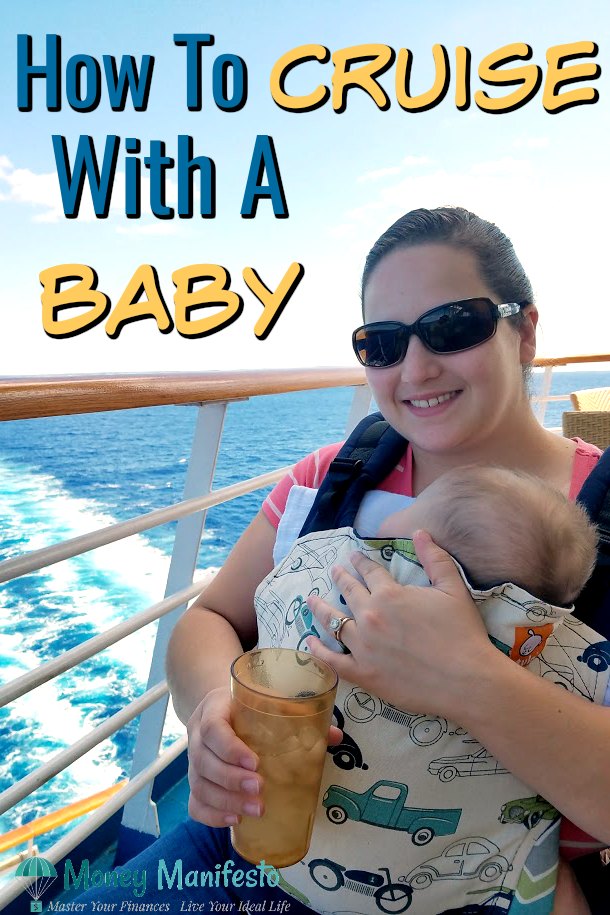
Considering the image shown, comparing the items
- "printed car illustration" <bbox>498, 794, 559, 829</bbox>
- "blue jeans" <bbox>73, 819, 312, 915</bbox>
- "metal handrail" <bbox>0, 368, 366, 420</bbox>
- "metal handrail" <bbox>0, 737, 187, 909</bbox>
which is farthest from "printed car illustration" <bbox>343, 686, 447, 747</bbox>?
"metal handrail" <bbox>0, 737, 187, 909</bbox>

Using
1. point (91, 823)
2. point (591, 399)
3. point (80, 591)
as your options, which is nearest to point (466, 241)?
point (91, 823)

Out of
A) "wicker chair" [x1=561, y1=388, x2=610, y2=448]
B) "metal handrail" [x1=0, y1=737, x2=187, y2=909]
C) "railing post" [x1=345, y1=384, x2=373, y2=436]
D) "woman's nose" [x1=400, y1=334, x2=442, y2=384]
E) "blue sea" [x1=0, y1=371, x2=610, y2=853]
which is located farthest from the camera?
"blue sea" [x1=0, y1=371, x2=610, y2=853]

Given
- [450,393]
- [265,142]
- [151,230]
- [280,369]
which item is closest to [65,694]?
[265,142]

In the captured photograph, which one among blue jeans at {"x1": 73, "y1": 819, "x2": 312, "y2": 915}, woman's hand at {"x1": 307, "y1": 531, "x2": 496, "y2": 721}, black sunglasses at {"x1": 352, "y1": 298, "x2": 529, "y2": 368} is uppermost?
black sunglasses at {"x1": 352, "y1": 298, "x2": 529, "y2": 368}

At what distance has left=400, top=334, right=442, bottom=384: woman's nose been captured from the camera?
2.97 ft

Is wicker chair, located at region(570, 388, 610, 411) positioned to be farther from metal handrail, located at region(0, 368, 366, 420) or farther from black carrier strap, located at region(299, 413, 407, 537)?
black carrier strap, located at region(299, 413, 407, 537)

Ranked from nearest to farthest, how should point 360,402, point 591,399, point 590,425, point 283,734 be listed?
point 283,734
point 590,425
point 360,402
point 591,399

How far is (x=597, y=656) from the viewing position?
69cm

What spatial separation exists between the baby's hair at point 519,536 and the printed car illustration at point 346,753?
21 cm

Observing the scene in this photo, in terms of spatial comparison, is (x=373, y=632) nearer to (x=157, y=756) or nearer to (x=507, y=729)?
(x=507, y=729)

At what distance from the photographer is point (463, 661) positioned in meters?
0.61

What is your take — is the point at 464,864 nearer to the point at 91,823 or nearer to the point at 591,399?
the point at 91,823

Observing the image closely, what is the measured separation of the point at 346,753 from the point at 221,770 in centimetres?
14

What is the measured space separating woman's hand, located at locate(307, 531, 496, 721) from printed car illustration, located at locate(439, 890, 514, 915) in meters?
0.23
